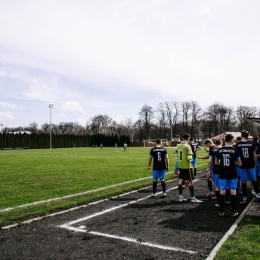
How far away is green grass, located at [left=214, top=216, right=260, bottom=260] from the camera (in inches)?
164

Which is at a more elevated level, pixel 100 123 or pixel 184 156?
pixel 100 123

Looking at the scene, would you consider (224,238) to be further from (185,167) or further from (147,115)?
(147,115)

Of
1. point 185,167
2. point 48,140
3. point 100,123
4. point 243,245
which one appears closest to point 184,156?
point 185,167

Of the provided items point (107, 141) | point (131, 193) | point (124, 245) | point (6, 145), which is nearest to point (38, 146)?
point (6, 145)

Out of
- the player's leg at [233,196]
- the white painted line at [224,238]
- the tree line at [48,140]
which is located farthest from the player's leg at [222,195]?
the tree line at [48,140]

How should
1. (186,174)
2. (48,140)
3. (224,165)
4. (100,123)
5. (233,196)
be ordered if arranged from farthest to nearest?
(100,123) → (48,140) → (186,174) → (224,165) → (233,196)

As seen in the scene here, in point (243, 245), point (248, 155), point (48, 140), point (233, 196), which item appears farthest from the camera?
point (48, 140)

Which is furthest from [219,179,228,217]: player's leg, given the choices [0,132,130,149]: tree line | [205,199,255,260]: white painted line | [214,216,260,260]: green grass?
[0,132,130,149]: tree line

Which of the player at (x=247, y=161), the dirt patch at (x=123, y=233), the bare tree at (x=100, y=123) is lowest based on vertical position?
the dirt patch at (x=123, y=233)

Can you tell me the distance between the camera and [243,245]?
4582mm

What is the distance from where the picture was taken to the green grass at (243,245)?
164 inches

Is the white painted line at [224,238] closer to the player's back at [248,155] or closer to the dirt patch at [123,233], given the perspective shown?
the dirt patch at [123,233]

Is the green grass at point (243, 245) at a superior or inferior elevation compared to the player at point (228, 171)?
inferior

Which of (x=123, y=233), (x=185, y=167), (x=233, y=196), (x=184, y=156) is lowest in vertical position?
(x=123, y=233)
